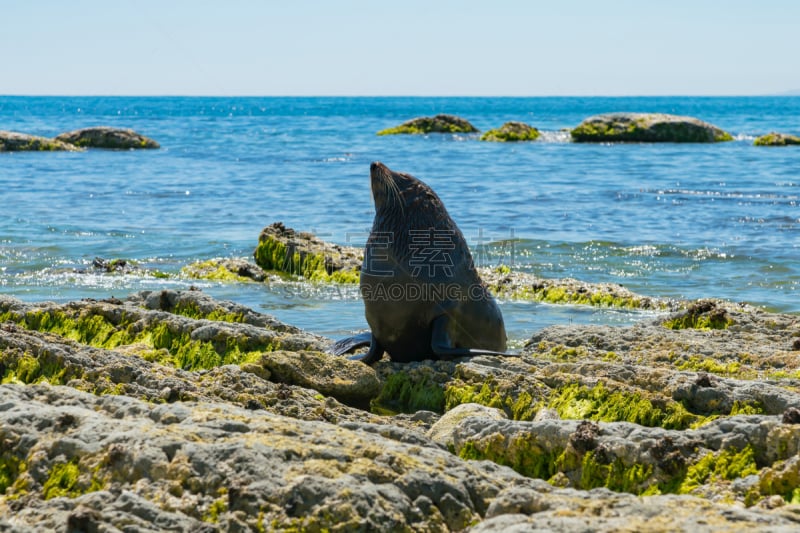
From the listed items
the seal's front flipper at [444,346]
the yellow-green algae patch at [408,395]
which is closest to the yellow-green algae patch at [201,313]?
the seal's front flipper at [444,346]

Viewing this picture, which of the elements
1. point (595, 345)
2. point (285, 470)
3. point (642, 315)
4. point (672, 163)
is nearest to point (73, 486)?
point (285, 470)

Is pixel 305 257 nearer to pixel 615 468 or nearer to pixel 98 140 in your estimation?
pixel 615 468

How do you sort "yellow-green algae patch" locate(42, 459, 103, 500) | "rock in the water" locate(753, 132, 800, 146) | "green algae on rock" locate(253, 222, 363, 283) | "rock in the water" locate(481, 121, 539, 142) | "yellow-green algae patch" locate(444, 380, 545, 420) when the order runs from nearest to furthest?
"yellow-green algae patch" locate(42, 459, 103, 500)
"yellow-green algae patch" locate(444, 380, 545, 420)
"green algae on rock" locate(253, 222, 363, 283)
"rock in the water" locate(753, 132, 800, 146)
"rock in the water" locate(481, 121, 539, 142)

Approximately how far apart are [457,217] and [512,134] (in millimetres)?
31577

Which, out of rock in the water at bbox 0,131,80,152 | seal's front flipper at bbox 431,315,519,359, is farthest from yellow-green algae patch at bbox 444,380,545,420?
rock in the water at bbox 0,131,80,152

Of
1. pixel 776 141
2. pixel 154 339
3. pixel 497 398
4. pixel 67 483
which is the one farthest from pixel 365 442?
pixel 776 141

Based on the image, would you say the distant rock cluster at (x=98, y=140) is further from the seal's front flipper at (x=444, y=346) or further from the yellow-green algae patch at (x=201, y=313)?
the seal's front flipper at (x=444, y=346)

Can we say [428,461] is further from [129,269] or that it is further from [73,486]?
[129,269]

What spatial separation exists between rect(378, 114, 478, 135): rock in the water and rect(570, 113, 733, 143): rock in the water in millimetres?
9240

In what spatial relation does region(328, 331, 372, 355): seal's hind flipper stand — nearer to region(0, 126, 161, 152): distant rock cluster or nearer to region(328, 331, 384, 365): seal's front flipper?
region(328, 331, 384, 365): seal's front flipper

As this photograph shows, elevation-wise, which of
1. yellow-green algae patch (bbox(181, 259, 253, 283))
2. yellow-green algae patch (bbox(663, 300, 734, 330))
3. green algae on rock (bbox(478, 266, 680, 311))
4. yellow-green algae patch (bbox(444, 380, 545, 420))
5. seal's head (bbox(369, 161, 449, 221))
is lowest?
yellow-green algae patch (bbox(181, 259, 253, 283))

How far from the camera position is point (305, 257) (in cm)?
1385

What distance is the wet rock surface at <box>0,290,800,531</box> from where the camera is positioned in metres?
3.27

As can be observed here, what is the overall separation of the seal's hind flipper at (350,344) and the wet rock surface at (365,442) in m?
0.62
